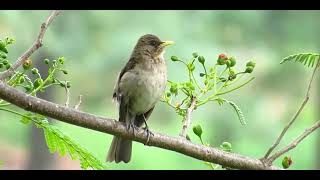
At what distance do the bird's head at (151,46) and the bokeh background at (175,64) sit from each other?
642 cm

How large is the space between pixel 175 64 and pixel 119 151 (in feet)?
27.7

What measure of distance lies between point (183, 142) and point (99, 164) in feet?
1.13

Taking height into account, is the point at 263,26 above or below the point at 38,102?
below

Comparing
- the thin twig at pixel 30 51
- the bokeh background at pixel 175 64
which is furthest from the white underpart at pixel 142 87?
the bokeh background at pixel 175 64

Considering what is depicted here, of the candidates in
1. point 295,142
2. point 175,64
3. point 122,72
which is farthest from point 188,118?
point 175,64

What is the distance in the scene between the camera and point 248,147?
19.8m

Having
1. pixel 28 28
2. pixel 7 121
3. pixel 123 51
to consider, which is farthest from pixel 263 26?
pixel 7 121

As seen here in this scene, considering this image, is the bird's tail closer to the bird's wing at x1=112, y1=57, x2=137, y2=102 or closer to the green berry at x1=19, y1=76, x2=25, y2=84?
the bird's wing at x1=112, y1=57, x2=137, y2=102

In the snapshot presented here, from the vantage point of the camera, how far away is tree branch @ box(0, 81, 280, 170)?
9.11ft

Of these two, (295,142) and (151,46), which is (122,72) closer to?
(151,46)

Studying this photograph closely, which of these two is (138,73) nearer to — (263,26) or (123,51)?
(123,51)

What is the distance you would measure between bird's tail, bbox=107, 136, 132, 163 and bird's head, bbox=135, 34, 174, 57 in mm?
657

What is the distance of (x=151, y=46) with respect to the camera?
16.6 feet

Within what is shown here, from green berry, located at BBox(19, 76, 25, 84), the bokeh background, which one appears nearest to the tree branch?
green berry, located at BBox(19, 76, 25, 84)
